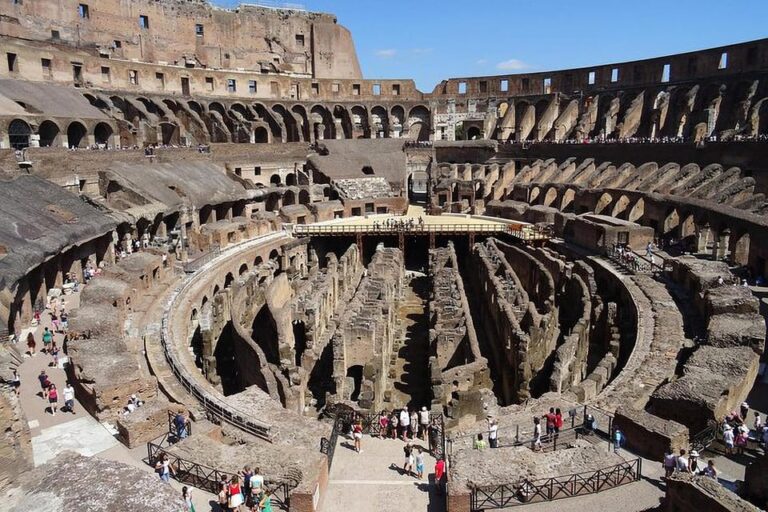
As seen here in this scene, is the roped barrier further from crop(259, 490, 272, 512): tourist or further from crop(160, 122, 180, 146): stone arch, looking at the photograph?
crop(160, 122, 180, 146): stone arch

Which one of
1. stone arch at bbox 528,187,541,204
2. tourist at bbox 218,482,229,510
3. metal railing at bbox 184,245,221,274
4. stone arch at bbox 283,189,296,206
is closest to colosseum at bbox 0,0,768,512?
tourist at bbox 218,482,229,510

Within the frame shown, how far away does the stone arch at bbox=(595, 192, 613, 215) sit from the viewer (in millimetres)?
35812

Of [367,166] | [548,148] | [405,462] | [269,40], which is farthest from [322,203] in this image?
[405,462]

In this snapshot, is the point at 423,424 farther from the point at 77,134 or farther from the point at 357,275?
the point at 77,134

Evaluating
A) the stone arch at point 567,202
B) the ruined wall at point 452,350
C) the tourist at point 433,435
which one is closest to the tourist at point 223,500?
the tourist at point 433,435

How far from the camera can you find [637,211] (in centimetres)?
3275

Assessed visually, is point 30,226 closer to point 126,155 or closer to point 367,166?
point 126,155

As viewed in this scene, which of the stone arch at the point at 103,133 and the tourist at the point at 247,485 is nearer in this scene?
the tourist at the point at 247,485

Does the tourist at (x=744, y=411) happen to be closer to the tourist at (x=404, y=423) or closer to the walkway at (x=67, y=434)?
the tourist at (x=404, y=423)

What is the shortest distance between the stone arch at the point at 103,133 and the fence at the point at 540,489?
119ft

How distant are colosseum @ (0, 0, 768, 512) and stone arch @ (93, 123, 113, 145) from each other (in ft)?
1.44

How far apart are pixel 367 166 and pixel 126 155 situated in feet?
65.5

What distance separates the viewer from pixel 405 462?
12070mm

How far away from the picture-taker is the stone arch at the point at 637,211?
32.6 meters
